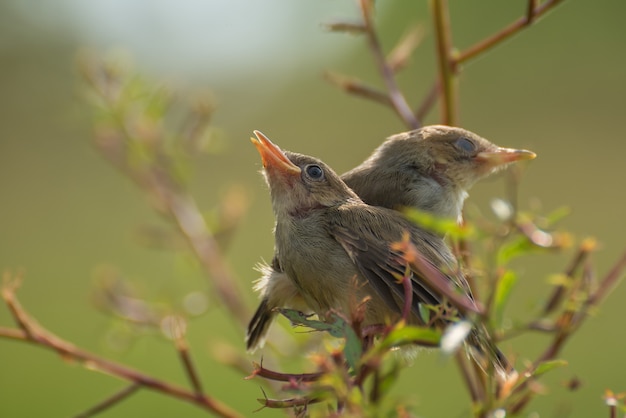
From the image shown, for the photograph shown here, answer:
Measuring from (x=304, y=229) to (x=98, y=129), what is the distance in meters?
0.76

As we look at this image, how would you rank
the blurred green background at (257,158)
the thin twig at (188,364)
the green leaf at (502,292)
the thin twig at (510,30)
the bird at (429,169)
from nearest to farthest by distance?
the green leaf at (502,292)
the thin twig at (188,364)
the thin twig at (510,30)
the bird at (429,169)
the blurred green background at (257,158)

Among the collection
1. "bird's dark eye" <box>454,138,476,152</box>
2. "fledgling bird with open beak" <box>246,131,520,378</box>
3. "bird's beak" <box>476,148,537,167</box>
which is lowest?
"bird's beak" <box>476,148,537,167</box>

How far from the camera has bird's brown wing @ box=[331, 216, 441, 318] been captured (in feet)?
5.19

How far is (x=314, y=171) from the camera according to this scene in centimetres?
201

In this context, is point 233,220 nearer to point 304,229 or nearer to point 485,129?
point 304,229

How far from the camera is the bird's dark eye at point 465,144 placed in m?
2.21

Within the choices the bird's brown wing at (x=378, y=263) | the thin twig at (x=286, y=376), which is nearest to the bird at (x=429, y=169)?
the bird's brown wing at (x=378, y=263)

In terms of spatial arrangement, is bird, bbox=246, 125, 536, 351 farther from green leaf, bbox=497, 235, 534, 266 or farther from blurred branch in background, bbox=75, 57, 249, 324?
green leaf, bbox=497, 235, 534, 266

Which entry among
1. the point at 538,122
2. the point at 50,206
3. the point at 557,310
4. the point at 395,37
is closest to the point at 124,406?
the point at 557,310

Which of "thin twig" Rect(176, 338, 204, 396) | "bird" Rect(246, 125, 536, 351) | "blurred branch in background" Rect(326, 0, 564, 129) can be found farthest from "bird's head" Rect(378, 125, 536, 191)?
"thin twig" Rect(176, 338, 204, 396)

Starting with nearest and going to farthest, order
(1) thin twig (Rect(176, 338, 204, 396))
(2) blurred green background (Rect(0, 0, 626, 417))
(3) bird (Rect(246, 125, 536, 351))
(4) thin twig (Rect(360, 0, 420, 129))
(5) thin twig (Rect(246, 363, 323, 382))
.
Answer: (5) thin twig (Rect(246, 363, 323, 382)) → (1) thin twig (Rect(176, 338, 204, 396)) → (4) thin twig (Rect(360, 0, 420, 129)) → (3) bird (Rect(246, 125, 536, 351)) → (2) blurred green background (Rect(0, 0, 626, 417))

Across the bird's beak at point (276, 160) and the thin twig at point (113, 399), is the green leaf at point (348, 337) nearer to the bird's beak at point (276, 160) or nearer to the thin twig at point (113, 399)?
the thin twig at point (113, 399)

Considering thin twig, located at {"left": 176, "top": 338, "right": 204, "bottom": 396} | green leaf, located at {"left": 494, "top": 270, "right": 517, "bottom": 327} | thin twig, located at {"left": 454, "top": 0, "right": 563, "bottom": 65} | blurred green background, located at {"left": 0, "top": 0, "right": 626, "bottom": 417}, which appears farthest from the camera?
blurred green background, located at {"left": 0, "top": 0, "right": 626, "bottom": 417}

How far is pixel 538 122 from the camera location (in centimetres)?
788
